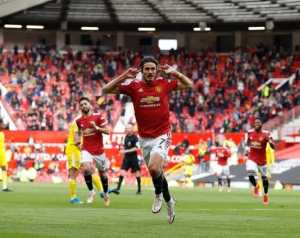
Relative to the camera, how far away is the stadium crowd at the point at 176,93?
51.2 metres

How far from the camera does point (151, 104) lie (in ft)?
46.7

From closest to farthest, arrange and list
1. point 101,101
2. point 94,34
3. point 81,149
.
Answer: point 81,149 < point 101,101 < point 94,34

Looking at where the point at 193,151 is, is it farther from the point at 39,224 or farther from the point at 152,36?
the point at 39,224

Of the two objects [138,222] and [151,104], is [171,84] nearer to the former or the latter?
[151,104]

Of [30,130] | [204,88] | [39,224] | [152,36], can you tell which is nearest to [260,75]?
[204,88]

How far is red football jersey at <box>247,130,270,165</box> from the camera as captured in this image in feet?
80.8

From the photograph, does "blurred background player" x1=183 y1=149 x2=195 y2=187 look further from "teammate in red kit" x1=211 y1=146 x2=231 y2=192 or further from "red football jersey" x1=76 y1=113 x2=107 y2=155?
"red football jersey" x1=76 y1=113 x2=107 y2=155

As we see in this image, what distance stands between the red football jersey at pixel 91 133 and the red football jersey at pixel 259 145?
5.70 metres

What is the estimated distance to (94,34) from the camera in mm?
61625

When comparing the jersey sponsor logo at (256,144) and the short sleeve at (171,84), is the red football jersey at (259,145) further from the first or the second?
the short sleeve at (171,84)

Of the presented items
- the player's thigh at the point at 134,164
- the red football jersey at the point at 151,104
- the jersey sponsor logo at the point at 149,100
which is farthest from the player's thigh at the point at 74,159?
the jersey sponsor logo at the point at 149,100

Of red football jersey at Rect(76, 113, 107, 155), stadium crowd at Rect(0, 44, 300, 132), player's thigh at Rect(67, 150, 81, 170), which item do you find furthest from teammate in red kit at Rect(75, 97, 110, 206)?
stadium crowd at Rect(0, 44, 300, 132)

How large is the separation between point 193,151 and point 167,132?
3120 centimetres

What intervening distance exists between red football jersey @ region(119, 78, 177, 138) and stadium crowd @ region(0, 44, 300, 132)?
1367 inches
